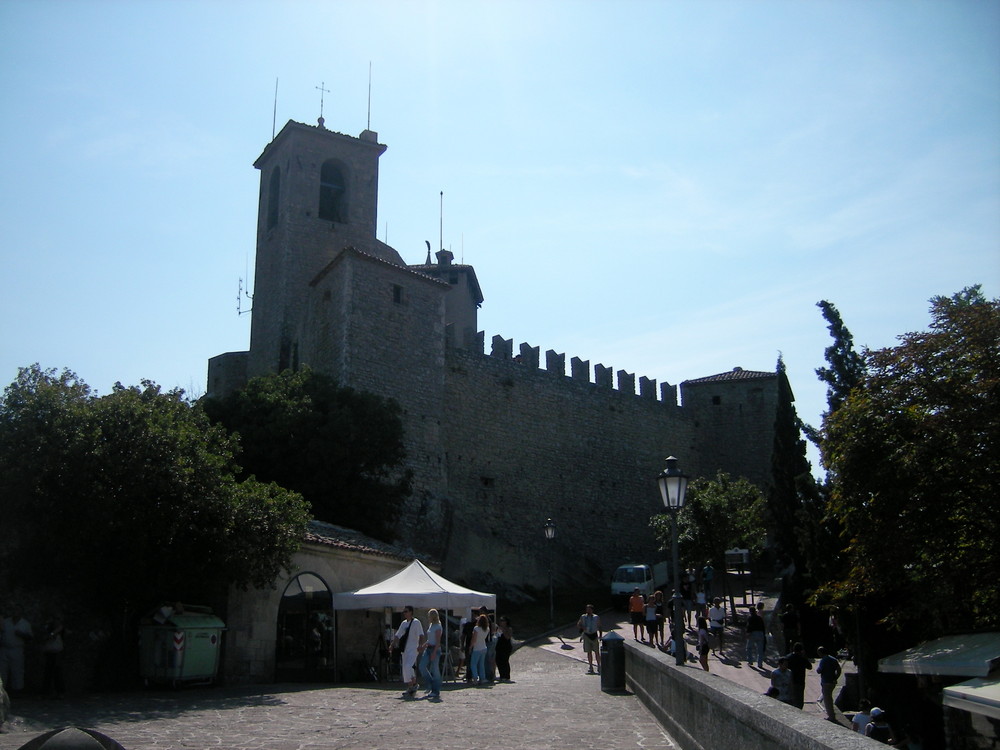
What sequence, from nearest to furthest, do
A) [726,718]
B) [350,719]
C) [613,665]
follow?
1. [726,718]
2. [350,719]
3. [613,665]

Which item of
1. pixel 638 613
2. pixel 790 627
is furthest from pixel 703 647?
pixel 638 613

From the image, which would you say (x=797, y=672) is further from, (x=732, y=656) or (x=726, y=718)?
(x=726, y=718)

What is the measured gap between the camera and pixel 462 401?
31.3 metres

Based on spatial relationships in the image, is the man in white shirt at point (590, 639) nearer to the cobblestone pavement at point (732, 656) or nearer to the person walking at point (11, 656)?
the cobblestone pavement at point (732, 656)

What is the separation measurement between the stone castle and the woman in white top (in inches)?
416

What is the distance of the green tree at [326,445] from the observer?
2283 cm

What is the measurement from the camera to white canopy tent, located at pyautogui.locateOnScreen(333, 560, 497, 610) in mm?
14336

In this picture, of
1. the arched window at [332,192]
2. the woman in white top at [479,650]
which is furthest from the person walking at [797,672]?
the arched window at [332,192]

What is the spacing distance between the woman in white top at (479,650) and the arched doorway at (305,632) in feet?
9.65

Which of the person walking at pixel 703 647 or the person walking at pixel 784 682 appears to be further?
the person walking at pixel 703 647

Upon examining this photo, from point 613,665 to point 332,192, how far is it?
25109mm

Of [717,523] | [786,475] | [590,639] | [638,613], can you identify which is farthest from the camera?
[786,475]

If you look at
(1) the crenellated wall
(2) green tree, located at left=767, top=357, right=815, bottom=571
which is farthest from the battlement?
(2) green tree, located at left=767, top=357, right=815, bottom=571

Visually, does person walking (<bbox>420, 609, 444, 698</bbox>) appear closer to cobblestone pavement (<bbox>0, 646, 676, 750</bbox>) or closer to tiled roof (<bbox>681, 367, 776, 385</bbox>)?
cobblestone pavement (<bbox>0, 646, 676, 750</bbox>)
